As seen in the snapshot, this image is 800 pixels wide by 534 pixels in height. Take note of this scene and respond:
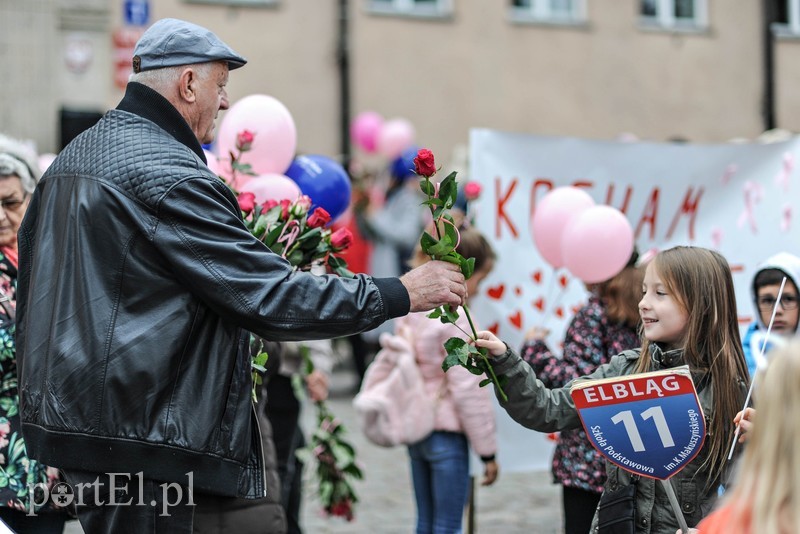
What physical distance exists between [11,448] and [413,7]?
12758 mm

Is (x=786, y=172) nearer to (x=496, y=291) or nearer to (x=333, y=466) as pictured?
(x=496, y=291)

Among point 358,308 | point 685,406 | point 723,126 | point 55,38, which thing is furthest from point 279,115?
point 723,126

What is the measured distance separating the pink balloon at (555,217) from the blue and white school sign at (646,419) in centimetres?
241

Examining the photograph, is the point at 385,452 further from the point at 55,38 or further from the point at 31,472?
the point at 55,38

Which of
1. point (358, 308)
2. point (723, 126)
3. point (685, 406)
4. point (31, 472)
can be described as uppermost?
point (723, 126)

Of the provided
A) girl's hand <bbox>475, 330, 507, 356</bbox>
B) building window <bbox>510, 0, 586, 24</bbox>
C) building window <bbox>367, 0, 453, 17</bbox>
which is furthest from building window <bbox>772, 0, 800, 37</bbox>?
girl's hand <bbox>475, 330, 507, 356</bbox>

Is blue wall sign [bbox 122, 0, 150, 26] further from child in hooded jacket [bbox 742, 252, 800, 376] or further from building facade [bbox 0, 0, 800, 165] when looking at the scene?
child in hooded jacket [bbox 742, 252, 800, 376]

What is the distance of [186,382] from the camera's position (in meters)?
3.12

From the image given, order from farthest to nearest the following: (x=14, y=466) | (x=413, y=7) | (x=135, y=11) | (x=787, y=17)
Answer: (x=787, y=17) → (x=413, y=7) → (x=135, y=11) → (x=14, y=466)

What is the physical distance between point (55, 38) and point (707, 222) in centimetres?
953

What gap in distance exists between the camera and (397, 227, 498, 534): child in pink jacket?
17.6 ft

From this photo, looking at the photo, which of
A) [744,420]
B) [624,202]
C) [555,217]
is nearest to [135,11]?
[624,202]

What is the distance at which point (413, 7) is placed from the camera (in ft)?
52.1

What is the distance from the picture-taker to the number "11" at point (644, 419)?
3.21 meters
